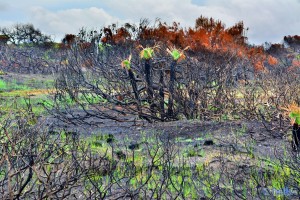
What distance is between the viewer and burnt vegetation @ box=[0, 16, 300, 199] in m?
5.45

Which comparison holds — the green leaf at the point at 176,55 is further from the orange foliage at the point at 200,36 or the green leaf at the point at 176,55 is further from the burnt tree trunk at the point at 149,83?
the orange foliage at the point at 200,36

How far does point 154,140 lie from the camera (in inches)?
386

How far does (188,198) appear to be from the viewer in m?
6.09

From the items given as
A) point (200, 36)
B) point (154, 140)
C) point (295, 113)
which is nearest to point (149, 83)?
point (154, 140)

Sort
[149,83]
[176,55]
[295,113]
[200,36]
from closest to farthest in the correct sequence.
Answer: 1. [295,113]
2. [176,55]
3. [149,83]
4. [200,36]

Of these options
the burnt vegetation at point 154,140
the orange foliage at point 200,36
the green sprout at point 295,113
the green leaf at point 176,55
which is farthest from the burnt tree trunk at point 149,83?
the orange foliage at point 200,36

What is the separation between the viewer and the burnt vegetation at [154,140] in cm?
545

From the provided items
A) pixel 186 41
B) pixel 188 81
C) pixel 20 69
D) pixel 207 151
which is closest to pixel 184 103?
pixel 188 81

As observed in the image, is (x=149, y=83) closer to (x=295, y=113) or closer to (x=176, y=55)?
(x=176, y=55)

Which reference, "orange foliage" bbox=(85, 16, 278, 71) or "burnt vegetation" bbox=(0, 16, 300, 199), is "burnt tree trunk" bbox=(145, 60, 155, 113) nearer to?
"burnt vegetation" bbox=(0, 16, 300, 199)

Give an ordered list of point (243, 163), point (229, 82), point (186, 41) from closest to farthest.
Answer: point (243, 163)
point (229, 82)
point (186, 41)

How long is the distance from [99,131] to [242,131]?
2841 mm

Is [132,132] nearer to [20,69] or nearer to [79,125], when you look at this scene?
[79,125]

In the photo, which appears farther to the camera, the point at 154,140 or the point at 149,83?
the point at 149,83
